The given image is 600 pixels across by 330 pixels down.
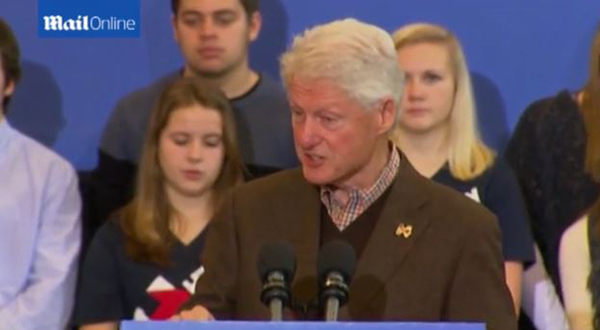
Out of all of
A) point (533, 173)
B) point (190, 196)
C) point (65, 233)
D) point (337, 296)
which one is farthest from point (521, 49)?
point (337, 296)

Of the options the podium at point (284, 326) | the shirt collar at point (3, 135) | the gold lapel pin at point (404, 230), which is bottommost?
the podium at point (284, 326)

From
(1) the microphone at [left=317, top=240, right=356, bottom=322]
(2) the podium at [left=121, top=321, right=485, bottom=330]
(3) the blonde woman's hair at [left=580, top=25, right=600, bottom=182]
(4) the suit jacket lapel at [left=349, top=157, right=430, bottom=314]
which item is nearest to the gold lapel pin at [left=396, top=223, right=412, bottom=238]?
(4) the suit jacket lapel at [left=349, top=157, right=430, bottom=314]

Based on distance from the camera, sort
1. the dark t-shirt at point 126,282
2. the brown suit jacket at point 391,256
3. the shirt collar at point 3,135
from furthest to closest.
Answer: the shirt collar at point 3,135 < the dark t-shirt at point 126,282 < the brown suit jacket at point 391,256

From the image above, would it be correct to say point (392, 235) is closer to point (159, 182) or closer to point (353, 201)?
point (353, 201)

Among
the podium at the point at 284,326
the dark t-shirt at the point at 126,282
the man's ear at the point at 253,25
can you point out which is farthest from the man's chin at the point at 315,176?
the man's ear at the point at 253,25

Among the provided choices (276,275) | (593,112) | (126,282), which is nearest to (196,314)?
(276,275)

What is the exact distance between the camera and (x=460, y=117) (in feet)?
12.0

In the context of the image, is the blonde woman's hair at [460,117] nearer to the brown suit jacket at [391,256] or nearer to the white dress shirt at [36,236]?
the white dress shirt at [36,236]

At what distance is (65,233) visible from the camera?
375 cm

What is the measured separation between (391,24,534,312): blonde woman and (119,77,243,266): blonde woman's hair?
429 mm

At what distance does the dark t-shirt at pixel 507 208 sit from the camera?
366 centimetres

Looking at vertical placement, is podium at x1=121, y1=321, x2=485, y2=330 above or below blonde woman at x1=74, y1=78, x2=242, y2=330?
below

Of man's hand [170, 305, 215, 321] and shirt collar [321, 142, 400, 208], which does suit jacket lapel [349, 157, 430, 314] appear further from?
man's hand [170, 305, 215, 321]

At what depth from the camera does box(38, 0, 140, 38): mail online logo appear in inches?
166
